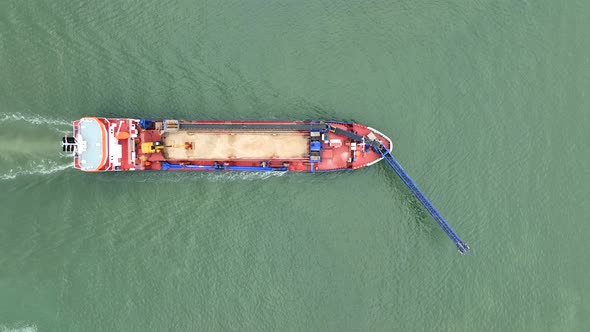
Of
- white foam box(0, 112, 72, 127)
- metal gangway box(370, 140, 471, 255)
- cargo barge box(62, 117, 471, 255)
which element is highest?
white foam box(0, 112, 72, 127)

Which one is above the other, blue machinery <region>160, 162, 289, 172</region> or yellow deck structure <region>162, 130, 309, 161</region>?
yellow deck structure <region>162, 130, 309, 161</region>

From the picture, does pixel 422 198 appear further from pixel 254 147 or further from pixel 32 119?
pixel 32 119

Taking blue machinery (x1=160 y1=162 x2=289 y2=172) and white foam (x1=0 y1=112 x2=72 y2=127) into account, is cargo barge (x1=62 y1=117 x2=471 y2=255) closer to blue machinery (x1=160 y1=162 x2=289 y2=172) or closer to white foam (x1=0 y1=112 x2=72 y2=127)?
blue machinery (x1=160 y1=162 x2=289 y2=172)

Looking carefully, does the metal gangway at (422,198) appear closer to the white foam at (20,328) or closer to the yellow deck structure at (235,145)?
the yellow deck structure at (235,145)

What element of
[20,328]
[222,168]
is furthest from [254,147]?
[20,328]

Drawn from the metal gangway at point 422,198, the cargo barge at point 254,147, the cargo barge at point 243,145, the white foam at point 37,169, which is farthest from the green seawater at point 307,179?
the cargo barge at point 243,145

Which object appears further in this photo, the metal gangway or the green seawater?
A: the metal gangway

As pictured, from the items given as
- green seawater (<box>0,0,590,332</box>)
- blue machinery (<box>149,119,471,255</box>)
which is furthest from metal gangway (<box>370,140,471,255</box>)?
green seawater (<box>0,0,590,332</box>)

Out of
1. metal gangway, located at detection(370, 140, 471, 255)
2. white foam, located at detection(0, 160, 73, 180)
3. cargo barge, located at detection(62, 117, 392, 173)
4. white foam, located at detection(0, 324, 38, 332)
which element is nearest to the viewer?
white foam, located at detection(0, 324, 38, 332)

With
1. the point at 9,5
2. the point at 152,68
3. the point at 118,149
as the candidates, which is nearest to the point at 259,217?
the point at 118,149
